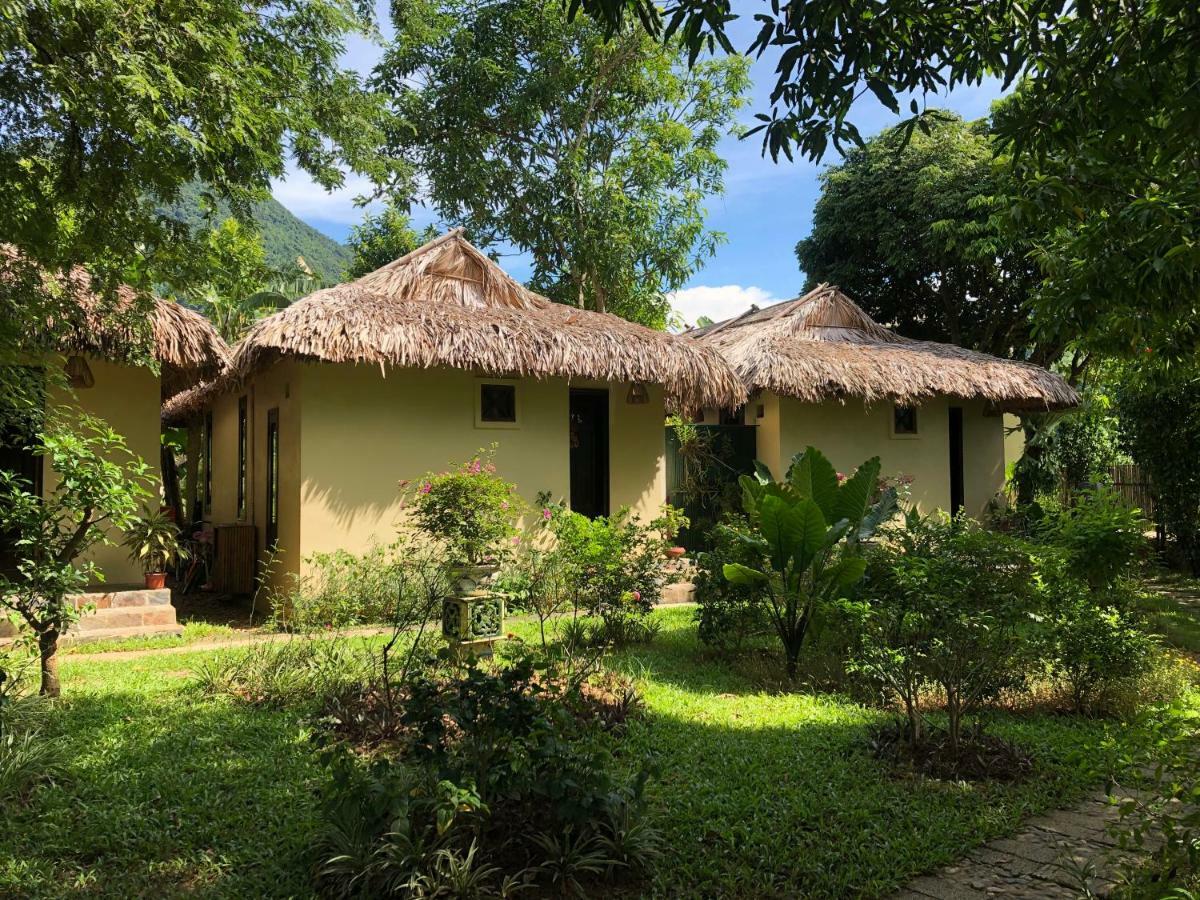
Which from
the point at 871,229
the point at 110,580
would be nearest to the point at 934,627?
the point at 110,580

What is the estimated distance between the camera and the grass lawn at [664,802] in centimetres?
315

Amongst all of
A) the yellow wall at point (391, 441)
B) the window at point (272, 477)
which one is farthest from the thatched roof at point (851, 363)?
the window at point (272, 477)

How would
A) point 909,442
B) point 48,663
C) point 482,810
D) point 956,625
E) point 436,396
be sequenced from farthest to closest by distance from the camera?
point 909,442
point 436,396
point 48,663
point 956,625
point 482,810

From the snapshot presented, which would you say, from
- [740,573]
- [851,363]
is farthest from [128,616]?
[851,363]

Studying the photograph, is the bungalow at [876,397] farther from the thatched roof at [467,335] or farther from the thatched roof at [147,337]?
the thatched roof at [147,337]

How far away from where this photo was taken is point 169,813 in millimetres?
3656

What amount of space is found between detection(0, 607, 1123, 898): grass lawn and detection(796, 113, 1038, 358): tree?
13.9 meters

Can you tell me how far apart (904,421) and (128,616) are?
11.2 m

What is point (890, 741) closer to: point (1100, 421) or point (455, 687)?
point (455, 687)

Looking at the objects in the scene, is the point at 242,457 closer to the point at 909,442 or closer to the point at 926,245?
the point at 909,442

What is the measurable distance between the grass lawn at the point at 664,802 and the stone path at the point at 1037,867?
0.08 meters

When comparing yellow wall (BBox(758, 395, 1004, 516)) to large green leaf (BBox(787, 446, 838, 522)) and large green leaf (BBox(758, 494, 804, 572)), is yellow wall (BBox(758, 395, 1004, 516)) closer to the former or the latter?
large green leaf (BBox(787, 446, 838, 522))

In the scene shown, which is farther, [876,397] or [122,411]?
[876,397]

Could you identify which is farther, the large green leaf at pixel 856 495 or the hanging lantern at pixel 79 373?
the hanging lantern at pixel 79 373
